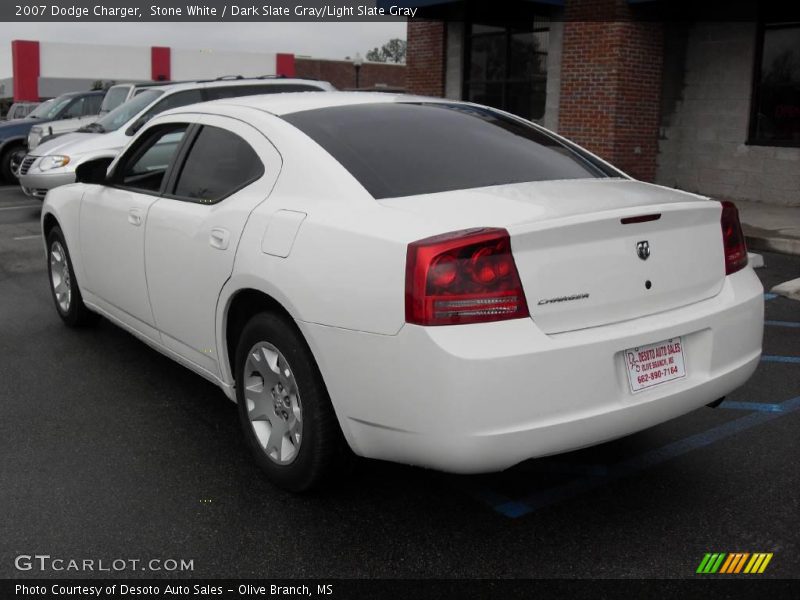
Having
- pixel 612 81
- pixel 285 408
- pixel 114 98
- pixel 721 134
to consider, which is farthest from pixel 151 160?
pixel 114 98

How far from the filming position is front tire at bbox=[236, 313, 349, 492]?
11.2 feet

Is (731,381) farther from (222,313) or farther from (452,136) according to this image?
(222,313)

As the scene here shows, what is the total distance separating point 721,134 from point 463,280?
12.6 metres

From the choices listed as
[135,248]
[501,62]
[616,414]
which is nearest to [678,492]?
[616,414]

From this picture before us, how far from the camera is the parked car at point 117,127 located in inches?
487

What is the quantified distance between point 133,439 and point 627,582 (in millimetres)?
2517

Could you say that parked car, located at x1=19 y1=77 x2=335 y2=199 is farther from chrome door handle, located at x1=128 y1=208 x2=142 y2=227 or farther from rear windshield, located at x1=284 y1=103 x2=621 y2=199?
rear windshield, located at x1=284 y1=103 x2=621 y2=199

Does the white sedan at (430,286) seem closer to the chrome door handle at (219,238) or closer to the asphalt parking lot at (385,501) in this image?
the chrome door handle at (219,238)

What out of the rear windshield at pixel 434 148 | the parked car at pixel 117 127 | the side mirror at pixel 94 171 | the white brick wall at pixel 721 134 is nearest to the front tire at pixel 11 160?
the parked car at pixel 117 127

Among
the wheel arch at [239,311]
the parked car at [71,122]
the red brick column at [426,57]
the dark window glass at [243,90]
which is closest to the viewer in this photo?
the wheel arch at [239,311]

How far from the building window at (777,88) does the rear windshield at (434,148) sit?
10405 millimetres

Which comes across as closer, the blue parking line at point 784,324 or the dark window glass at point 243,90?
the blue parking line at point 784,324

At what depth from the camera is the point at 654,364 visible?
3285mm
